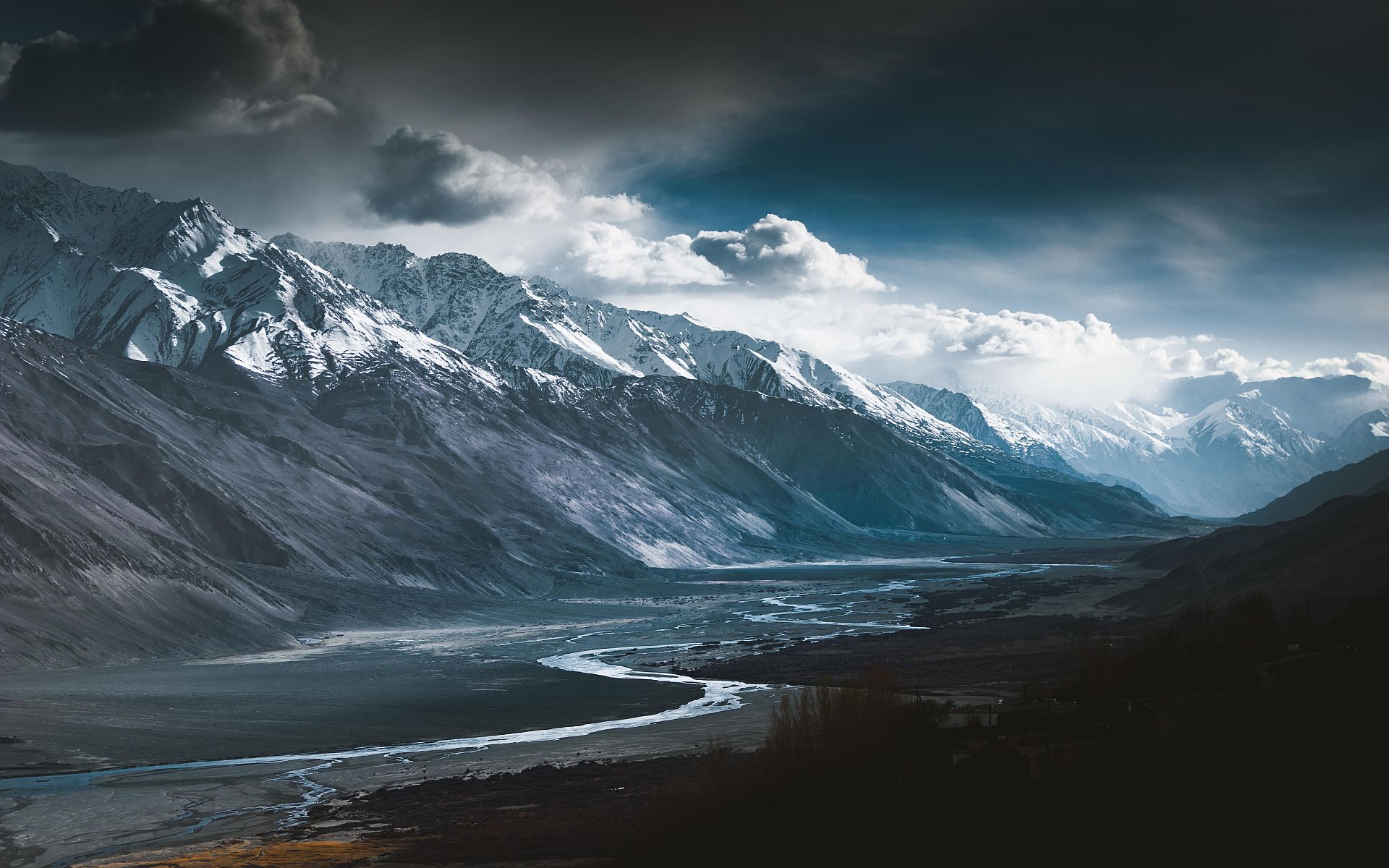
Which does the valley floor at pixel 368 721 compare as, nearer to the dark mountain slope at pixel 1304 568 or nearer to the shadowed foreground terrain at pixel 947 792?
the shadowed foreground terrain at pixel 947 792

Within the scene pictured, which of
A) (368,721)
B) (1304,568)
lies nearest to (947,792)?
(368,721)

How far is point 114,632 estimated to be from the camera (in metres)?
113

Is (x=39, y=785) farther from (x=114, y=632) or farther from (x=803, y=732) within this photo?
(x=114, y=632)

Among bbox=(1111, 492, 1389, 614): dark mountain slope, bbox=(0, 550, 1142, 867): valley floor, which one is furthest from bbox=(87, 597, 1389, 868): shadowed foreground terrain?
bbox=(1111, 492, 1389, 614): dark mountain slope

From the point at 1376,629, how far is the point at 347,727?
201ft

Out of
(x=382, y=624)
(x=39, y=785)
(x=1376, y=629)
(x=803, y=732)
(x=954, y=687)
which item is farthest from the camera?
(x=382, y=624)

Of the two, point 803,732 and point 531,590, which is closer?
point 803,732

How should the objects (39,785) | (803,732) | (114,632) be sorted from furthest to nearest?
(114,632)
(39,785)
(803,732)

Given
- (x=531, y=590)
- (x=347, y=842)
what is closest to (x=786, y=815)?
(x=347, y=842)

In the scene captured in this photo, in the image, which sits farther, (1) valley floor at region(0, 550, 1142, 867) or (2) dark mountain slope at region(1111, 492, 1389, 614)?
(2) dark mountain slope at region(1111, 492, 1389, 614)

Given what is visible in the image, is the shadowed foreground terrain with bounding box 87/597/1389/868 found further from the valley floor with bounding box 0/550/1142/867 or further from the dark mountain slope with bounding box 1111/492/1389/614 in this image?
the dark mountain slope with bounding box 1111/492/1389/614

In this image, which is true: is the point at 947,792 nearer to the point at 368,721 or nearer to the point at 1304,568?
the point at 368,721

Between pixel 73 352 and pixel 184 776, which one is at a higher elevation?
pixel 73 352

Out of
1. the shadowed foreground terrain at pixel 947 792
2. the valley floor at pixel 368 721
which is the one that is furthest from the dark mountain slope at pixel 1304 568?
the shadowed foreground terrain at pixel 947 792
